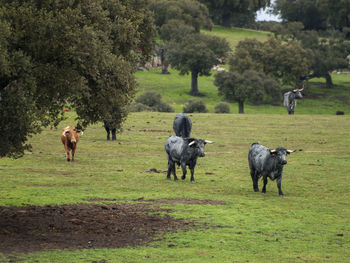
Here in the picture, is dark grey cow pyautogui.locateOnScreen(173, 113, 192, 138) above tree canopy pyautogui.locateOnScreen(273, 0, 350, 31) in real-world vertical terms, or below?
below

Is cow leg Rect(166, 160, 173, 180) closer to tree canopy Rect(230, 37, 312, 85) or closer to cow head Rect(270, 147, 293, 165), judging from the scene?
cow head Rect(270, 147, 293, 165)

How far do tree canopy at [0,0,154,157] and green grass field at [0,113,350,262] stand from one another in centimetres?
391

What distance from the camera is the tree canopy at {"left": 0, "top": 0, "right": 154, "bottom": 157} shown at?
53.0ft

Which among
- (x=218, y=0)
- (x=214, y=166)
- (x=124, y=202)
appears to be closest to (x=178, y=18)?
(x=218, y=0)

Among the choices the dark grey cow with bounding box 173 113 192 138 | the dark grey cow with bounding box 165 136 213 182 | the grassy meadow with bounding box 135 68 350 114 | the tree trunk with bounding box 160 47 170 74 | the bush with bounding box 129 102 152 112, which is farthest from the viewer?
the tree trunk with bounding box 160 47 170 74

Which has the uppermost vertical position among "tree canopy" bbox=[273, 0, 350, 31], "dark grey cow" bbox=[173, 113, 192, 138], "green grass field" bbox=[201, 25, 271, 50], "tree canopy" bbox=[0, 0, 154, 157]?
"tree canopy" bbox=[273, 0, 350, 31]

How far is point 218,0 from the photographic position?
15338 centimetres

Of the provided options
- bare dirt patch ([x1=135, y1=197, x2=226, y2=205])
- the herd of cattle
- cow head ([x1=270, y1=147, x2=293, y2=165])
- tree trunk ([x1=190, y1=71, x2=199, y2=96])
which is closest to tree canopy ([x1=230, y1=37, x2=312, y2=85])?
tree trunk ([x1=190, y1=71, x2=199, y2=96])

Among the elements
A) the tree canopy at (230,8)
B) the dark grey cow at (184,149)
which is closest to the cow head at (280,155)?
the dark grey cow at (184,149)

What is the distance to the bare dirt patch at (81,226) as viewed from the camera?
16.7 m

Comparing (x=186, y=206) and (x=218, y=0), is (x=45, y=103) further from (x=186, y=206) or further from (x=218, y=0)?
(x=218, y=0)

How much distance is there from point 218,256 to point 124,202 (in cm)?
753

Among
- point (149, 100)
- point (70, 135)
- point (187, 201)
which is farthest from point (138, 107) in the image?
point (187, 201)

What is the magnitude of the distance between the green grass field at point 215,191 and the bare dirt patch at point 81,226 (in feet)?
2.52
